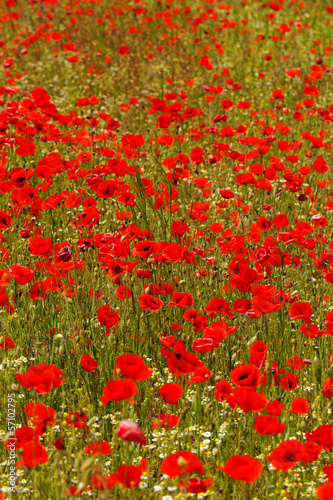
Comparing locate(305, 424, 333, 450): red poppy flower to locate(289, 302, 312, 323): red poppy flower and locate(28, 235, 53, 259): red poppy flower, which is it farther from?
locate(28, 235, 53, 259): red poppy flower

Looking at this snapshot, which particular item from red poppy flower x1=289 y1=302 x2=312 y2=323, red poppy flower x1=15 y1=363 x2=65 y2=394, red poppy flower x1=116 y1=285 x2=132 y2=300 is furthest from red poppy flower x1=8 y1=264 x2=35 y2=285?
red poppy flower x1=289 y1=302 x2=312 y2=323

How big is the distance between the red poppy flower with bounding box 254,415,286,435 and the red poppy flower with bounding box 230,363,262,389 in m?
0.23

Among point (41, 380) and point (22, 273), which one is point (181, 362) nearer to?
point (41, 380)

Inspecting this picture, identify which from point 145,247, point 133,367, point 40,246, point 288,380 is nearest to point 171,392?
point 133,367

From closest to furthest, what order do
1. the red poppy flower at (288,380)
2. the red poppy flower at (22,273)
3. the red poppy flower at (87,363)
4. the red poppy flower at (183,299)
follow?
the red poppy flower at (288,380) < the red poppy flower at (87,363) < the red poppy flower at (183,299) < the red poppy flower at (22,273)

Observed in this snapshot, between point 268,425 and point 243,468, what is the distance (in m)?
0.27

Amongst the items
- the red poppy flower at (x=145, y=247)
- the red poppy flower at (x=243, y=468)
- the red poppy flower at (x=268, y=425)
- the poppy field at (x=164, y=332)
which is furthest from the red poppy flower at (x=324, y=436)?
the red poppy flower at (x=145, y=247)

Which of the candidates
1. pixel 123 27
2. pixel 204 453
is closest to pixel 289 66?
pixel 123 27

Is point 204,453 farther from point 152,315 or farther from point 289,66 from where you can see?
point 289,66

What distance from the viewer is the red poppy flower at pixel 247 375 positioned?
2.11 m

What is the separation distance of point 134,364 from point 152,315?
1.21 m

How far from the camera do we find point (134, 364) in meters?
2.00

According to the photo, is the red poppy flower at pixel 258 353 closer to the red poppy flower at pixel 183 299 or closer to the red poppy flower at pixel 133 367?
the red poppy flower at pixel 183 299

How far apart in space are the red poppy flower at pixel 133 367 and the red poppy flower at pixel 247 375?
34cm
